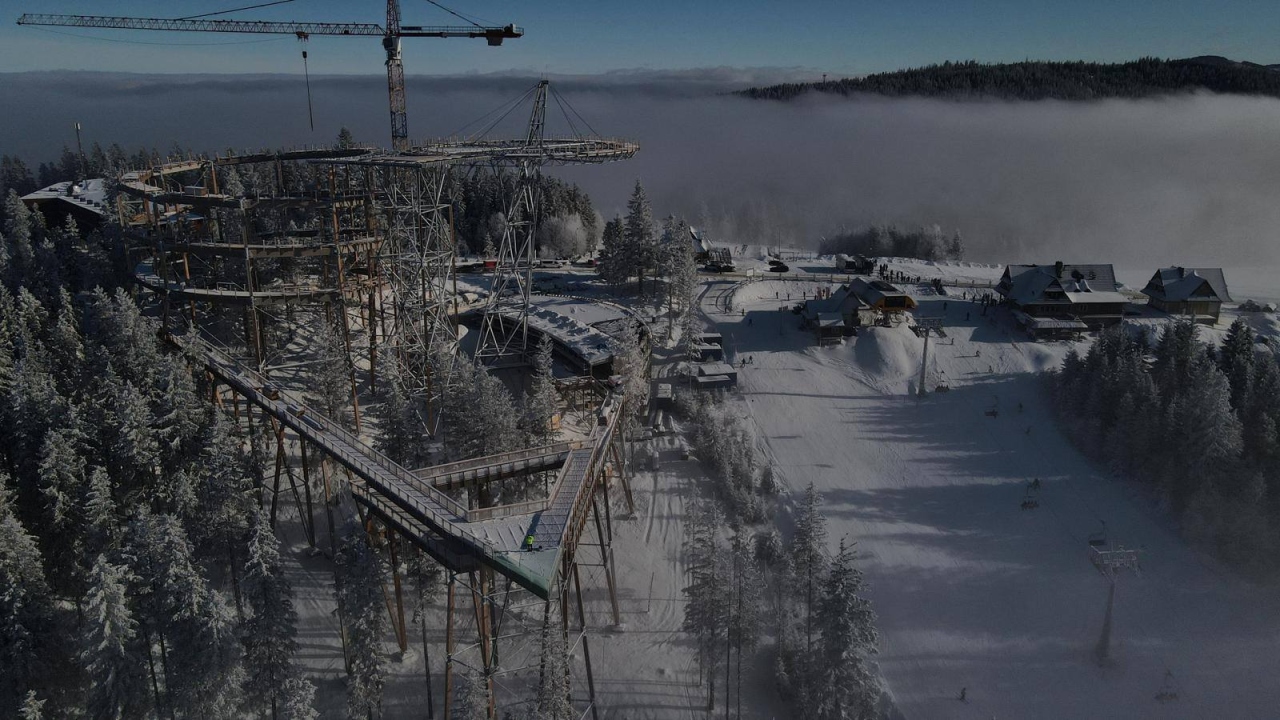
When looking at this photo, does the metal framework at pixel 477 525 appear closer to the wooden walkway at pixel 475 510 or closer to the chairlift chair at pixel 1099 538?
the wooden walkway at pixel 475 510

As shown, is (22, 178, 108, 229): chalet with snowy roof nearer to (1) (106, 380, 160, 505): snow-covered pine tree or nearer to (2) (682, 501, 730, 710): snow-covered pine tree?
(1) (106, 380, 160, 505): snow-covered pine tree

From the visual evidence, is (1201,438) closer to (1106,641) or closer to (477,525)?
(1106,641)

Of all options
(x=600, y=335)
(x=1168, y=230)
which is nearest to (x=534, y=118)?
(x=600, y=335)

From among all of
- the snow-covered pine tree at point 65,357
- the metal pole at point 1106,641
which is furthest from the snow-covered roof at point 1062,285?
the snow-covered pine tree at point 65,357

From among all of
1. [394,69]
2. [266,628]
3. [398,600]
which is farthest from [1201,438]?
[394,69]

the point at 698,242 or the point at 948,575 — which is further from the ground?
the point at 698,242

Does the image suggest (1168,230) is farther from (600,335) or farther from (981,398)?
(600,335)
